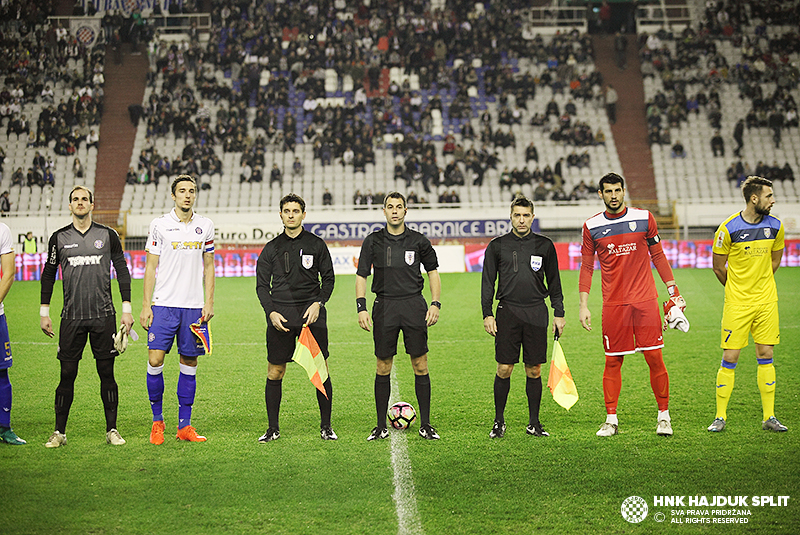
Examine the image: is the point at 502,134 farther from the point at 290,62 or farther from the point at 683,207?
the point at 290,62

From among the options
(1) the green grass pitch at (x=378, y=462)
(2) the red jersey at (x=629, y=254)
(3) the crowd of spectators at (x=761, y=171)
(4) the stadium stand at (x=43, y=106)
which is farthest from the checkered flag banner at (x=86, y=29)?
(2) the red jersey at (x=629, y=254)

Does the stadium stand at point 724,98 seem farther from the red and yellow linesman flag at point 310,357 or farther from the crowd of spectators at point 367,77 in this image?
the red and yellow linesman flag at point 310,357

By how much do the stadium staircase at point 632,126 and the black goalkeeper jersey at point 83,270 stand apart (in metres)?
24.8

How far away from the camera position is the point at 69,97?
106 ft

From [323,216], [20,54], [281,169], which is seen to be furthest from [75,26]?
[323,216]

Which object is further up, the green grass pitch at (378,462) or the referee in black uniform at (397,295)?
the referee in black uniform at (397,295)

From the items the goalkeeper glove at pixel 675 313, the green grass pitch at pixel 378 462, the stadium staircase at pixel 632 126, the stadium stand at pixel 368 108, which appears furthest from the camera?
the stadium staircase at pixel 632 126

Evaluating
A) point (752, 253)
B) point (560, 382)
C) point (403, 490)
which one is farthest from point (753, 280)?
point (403, 490)

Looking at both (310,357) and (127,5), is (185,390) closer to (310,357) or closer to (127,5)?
(310,357)

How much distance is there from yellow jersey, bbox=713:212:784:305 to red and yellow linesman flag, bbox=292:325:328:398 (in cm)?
360

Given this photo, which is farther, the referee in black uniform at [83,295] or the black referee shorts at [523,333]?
the black referee shorts at [523,333]

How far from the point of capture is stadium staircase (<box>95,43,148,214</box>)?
2991cm

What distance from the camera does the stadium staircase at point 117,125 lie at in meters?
29.9

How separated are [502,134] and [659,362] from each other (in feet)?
84.7
